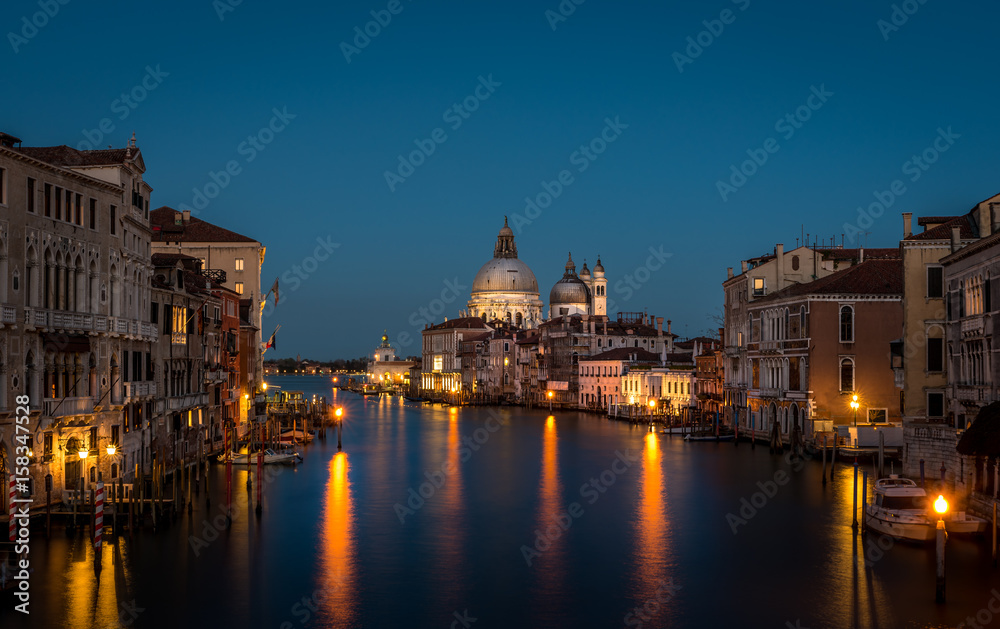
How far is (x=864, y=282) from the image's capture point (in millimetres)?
37375

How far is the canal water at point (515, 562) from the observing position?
1633 centimetres

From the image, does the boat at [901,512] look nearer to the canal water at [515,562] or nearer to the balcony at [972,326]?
the canal water at [515,562]

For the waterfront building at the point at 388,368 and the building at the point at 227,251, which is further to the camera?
the waterfront building at the point at 388,368

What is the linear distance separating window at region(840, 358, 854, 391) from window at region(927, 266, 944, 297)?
36.0 feet

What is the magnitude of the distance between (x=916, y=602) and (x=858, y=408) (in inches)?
830

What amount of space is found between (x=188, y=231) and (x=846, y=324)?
27739mm

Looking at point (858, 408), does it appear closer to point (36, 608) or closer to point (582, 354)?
point (36, 608)

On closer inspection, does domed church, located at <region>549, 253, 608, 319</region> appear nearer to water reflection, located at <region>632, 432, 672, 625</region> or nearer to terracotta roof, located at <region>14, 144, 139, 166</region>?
water reflection, located at <region>632, 432, 672, 625</region>

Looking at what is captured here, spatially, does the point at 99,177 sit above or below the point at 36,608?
above

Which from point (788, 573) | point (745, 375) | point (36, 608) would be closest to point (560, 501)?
point (788, 573)

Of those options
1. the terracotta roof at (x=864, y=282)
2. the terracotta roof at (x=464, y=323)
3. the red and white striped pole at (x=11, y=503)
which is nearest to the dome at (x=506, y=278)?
the terracotta roof at (x=464, y=323)

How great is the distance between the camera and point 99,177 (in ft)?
75.4

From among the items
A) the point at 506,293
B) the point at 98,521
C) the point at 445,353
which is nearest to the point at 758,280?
the point at 98,521

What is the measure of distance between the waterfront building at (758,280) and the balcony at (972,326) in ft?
64.4
